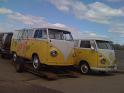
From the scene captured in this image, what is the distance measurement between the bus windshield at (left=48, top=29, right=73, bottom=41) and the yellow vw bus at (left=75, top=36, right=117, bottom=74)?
66.3 inches

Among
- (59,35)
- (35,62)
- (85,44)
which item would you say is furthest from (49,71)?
(85,44)

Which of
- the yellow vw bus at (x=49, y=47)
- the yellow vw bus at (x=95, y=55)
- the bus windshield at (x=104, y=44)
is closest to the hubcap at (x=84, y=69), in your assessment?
the yellow vw bus at (x=95, y=55)

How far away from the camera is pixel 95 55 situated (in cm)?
1712

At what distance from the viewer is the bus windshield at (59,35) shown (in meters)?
15.5

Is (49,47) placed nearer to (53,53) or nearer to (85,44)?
(53,53)

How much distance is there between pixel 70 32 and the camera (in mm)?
16734

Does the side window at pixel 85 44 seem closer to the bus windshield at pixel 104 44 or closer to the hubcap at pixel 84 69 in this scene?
the bus windshield at pixel 104 44

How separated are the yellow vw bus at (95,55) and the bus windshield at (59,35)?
1.68 m

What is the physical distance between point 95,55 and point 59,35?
2627 millimetres

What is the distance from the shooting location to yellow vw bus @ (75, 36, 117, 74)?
56.2ft

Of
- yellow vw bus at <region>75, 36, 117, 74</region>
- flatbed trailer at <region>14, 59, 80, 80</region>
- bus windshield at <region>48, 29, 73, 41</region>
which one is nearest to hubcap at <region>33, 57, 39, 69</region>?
flatbed trailer at <region>14, 59, 80, 80</region>

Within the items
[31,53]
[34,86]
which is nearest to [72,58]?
[31,53]

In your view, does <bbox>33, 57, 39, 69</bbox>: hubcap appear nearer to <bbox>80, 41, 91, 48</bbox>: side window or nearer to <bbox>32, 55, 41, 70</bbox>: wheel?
<bbox>32, 55, 41, 70</bbox>: wheel

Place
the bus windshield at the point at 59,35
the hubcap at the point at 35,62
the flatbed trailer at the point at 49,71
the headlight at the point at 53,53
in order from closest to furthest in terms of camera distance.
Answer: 1. the headlight at the point at 53,53
2. the flatbed trailer at the point at 49,71
3. the bus windshield at the point at 59,35
4. the hubcap at the point at 35,62
